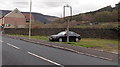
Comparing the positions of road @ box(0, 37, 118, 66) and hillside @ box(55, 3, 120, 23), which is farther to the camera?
hillside @ box(55, 3, 120, 23)

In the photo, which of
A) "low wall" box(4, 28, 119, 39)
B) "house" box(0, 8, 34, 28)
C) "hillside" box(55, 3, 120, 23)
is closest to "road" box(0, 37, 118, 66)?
"hillside" box(55, 3, 120, 23)

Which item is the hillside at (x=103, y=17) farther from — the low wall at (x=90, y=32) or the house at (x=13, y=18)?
the house at (x=13, y=18)

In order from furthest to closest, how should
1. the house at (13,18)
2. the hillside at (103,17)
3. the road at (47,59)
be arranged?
the house at (13,18) → the hillside at (103,17) → the road at (47,59)

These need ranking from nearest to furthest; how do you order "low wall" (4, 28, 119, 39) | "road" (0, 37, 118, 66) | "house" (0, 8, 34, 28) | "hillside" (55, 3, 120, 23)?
1. "road" (0, 37, 118, 66)
2. "hillside" (55, 3, 120, 23)
3. "low wall" (4, 28, 119, 39)
4. "house" (0, 8, 34, 28)

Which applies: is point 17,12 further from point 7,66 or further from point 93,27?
point 7,66

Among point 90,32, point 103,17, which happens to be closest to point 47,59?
point 90,32

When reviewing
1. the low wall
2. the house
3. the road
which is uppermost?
the house

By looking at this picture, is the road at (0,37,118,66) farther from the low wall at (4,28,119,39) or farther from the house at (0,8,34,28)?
the house at (0,8,34,28)

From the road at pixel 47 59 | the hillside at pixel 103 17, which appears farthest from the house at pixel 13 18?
the road at pixel 47 59

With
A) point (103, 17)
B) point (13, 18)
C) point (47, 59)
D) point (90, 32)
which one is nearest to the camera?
point (47, 59)

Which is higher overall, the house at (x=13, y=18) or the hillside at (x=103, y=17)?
the house at (x=13, y=18)

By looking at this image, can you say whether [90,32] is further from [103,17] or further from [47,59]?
[47,59]

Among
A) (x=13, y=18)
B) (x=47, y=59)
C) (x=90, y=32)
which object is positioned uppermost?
(x=13, y=18)

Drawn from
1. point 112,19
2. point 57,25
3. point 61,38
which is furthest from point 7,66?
point 57,25
